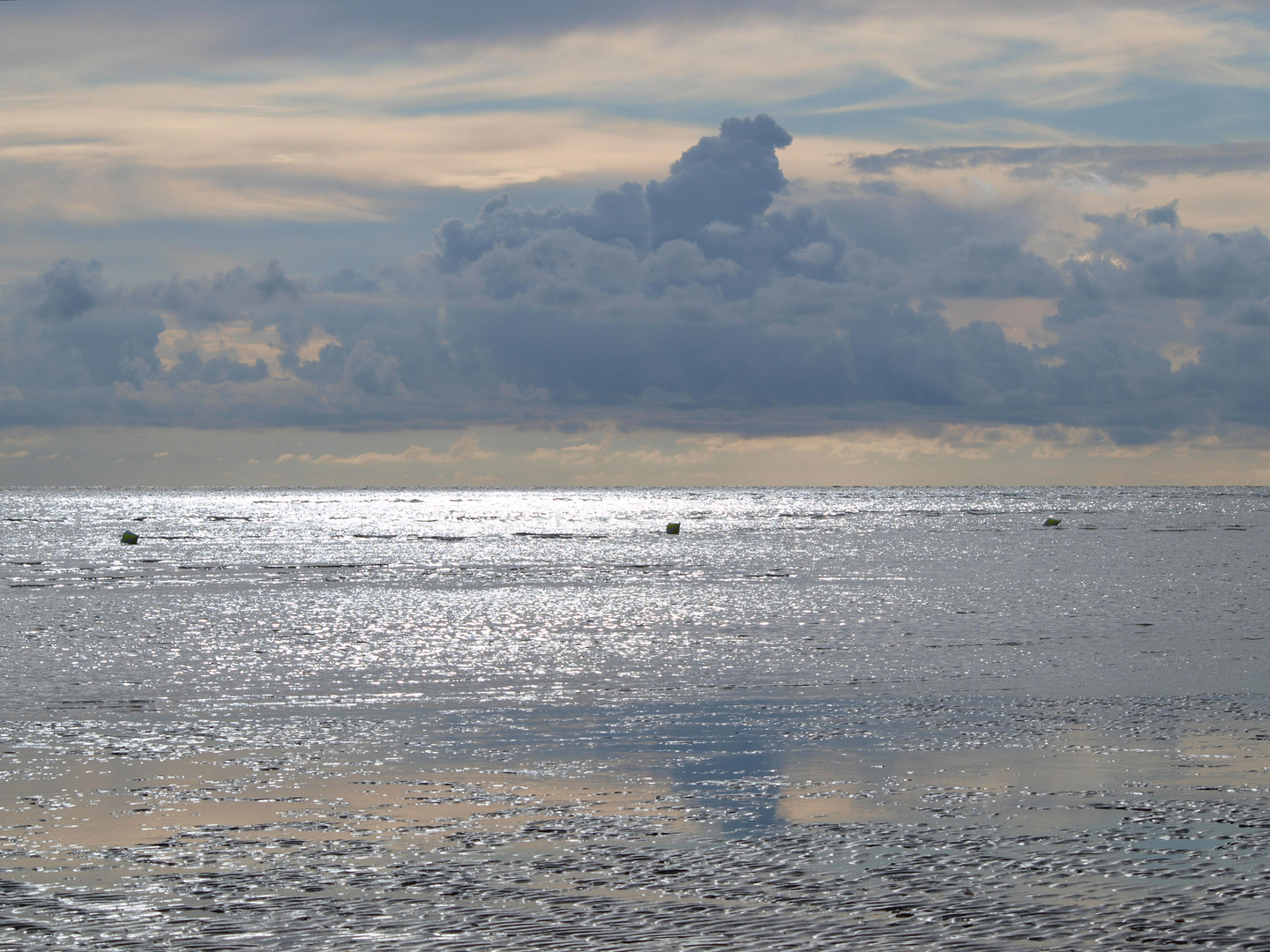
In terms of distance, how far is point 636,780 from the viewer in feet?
57.1

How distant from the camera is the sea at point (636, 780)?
37.9 ft

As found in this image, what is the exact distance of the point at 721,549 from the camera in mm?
103875

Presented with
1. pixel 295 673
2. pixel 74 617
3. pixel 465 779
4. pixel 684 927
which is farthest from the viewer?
pixel 74 617

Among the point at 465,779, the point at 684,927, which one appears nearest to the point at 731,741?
the point at 465,779

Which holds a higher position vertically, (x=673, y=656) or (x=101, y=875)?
(x=101, y=875)

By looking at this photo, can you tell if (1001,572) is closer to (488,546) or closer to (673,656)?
(673,656)

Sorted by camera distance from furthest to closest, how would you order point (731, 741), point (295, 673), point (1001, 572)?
point (1001, 572), point (295, 673), point (731, 741)

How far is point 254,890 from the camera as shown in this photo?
1241 cm

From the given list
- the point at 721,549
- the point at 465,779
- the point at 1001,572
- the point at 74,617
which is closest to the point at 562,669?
the point at 465,779

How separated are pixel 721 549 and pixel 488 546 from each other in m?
Result: 22.1

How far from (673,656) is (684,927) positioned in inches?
884

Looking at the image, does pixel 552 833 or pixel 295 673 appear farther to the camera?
pixel 295 673

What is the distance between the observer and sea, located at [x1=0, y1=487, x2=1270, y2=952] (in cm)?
1155

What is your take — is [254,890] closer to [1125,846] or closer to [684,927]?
[684,927]
